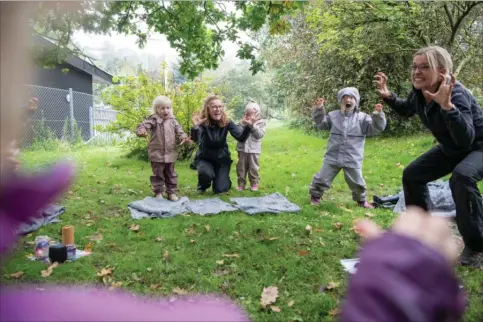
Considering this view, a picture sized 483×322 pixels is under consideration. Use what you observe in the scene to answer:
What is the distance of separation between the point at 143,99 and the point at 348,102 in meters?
5.84

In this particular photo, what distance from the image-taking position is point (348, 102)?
644 cm

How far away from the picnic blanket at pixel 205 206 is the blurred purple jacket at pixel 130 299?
17.0 ft

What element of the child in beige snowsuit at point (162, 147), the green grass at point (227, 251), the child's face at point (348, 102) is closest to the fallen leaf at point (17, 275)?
the green grass at point (227, 251)

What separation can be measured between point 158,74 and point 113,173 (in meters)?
3.32

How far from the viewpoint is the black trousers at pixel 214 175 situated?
24.5 ft

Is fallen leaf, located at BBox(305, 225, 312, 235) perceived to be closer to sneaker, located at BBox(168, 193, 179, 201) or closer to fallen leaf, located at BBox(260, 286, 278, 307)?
fallen leaf, located at BBox(260, 286, 278, 307)

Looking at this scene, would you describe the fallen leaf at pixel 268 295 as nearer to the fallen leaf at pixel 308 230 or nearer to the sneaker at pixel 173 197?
the fallen leaf at pixel 308 230

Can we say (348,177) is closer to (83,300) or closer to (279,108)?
(83,300)

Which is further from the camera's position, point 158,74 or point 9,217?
point 158,74

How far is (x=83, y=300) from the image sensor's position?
19.6 inches

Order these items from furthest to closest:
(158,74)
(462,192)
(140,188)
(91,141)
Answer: (91,141) < (158,74) < (140,188) < (462,192)

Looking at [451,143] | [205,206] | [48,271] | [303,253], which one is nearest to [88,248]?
[48,271]

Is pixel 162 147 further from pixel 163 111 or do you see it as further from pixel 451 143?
pixel 451 143

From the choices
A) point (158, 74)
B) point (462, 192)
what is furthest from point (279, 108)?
point (462, 192)
